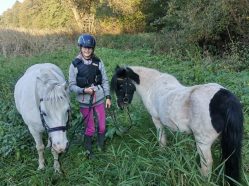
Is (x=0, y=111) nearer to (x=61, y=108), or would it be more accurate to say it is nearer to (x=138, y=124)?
(x=138, y=124)

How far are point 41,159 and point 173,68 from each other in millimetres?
6011

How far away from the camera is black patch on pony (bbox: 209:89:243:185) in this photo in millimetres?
3480

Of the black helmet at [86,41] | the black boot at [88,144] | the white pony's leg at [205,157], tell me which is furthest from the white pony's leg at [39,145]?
the white pony's leg at [205,157]

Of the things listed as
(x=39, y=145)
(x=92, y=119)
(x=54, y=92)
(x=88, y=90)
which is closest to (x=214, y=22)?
(x=92, y=119)

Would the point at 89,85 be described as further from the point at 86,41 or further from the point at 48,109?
the point at 48,109

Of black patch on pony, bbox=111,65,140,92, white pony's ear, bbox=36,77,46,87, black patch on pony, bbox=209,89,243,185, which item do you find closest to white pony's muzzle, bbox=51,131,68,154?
white pony's ear, bbox=36,77,46,87

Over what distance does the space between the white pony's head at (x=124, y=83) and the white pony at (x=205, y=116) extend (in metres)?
0.52

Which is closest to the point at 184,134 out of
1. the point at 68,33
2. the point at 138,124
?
the point at 138,124

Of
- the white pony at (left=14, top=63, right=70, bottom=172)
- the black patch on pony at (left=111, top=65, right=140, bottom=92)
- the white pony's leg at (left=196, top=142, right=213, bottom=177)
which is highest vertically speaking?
the black patch on pony at (left=111, top=65, right=140, bottom=92)

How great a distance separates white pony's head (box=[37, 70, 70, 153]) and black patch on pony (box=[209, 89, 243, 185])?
5.45ft

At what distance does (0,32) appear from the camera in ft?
59.9

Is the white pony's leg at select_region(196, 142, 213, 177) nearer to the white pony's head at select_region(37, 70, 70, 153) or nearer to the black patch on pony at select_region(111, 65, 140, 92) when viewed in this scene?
the white pony's head at select_region(37, 70, 70, 153)

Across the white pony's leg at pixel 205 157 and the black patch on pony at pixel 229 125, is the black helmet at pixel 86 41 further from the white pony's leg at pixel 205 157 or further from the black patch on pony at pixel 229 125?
the white pony's leg at pixel 205 157

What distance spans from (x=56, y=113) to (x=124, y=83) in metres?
1.36
